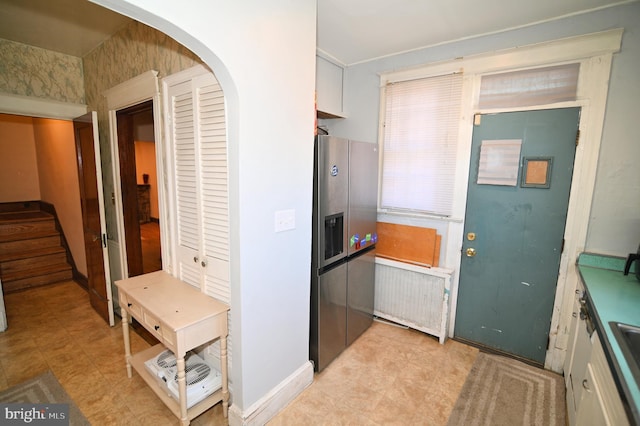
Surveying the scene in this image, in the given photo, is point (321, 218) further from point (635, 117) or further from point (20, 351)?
point (20, 351)

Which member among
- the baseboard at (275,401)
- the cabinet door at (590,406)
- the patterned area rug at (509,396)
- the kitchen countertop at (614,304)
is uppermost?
the kitchen countertop at (614,304)

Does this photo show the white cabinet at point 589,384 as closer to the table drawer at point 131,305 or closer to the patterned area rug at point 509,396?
the patterned area rug at point 509,396

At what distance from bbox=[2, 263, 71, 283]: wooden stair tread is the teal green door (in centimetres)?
506

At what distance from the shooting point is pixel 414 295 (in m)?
2.74

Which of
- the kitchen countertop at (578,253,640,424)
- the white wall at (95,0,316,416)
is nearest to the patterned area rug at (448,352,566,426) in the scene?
the kitchen countertop at (578,253,640,424)

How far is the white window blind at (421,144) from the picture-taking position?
99.7 inches

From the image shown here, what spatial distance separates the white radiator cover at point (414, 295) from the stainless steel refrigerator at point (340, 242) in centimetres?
24

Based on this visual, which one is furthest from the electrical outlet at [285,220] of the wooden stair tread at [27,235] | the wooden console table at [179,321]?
the wooden stair tread at [27,235]

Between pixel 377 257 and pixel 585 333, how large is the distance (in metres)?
1.61

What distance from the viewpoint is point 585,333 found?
1.62 metres

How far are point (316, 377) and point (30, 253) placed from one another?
4.33 meters

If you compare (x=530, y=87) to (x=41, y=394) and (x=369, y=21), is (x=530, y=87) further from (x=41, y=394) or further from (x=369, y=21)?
(x=41, y=394)

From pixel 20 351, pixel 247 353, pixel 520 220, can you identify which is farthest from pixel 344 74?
pixel 20 351

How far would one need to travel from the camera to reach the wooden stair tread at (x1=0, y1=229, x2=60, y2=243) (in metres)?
3.83
